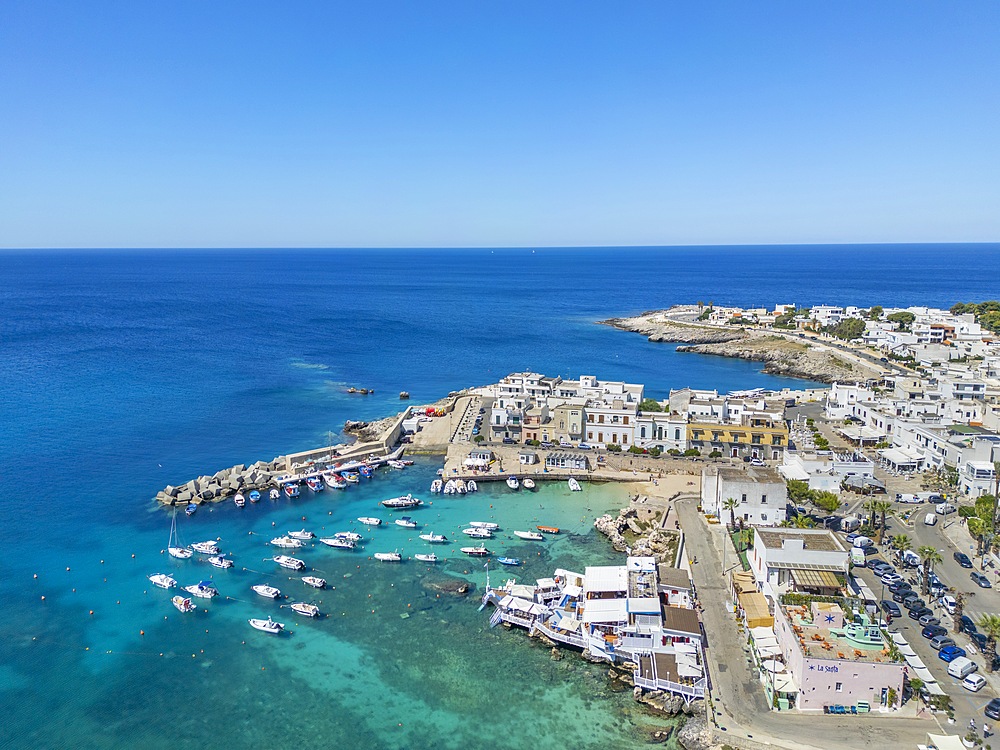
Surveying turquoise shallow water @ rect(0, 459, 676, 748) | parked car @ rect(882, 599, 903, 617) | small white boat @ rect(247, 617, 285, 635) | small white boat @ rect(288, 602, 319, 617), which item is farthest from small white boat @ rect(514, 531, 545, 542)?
parked car @ rect(882, 599, 903, 617)

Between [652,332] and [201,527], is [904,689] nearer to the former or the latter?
[201,527]

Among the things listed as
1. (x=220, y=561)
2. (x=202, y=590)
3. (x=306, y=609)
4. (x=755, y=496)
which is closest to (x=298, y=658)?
(x=306, y=609)

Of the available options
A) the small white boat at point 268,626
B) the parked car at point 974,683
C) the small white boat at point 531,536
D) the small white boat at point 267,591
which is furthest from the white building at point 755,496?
the small white boat at point 267,591

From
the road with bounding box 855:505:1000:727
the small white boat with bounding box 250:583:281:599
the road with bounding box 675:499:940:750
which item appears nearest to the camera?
the road with bounding box 675:499:940:750

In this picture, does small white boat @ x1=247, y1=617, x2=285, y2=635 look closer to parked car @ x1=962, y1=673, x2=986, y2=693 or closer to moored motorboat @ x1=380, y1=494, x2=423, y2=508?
moored motorboat @ x1=380, y1=494, x2=423, y2=508

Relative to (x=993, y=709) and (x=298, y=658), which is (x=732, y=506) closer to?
(x=993, y=709)

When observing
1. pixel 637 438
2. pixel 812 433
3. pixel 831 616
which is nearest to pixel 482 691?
pixel 831 616
